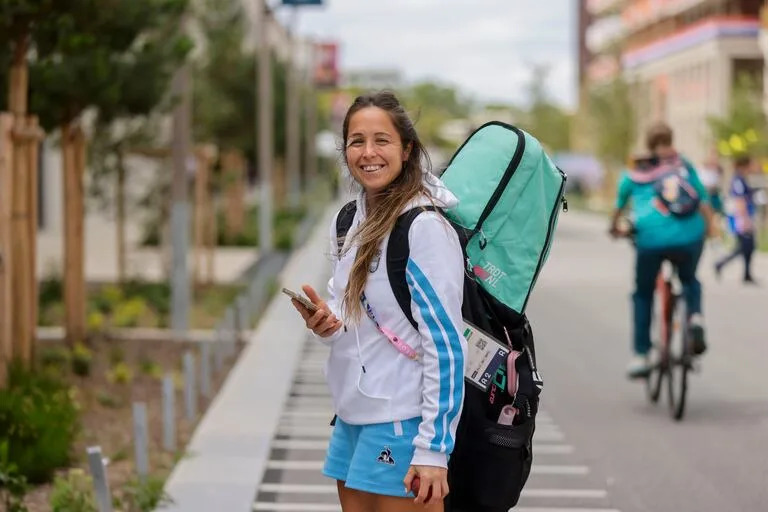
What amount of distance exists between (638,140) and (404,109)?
73633 millimetres

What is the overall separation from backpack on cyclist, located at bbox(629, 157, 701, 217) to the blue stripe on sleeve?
656 centimetres

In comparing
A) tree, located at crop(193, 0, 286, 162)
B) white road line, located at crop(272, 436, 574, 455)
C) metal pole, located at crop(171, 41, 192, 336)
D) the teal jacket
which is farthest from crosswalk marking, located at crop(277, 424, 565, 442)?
tree, located at crop(193, 0, 286, 162)

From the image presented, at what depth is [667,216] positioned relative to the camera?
10500 millimetres

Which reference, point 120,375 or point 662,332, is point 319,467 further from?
point 120,375

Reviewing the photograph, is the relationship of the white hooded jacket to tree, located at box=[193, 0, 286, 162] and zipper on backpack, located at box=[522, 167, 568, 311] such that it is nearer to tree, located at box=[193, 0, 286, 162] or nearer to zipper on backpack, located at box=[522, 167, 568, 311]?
zipper on backpack, located at box=[522, 167, 568, 311]

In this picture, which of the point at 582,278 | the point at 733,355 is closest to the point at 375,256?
the point at 733,355

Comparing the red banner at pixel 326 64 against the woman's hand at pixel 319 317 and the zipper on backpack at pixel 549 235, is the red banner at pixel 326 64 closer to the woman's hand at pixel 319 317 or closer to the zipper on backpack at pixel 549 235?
the zipper on backpack at pixel 549 235

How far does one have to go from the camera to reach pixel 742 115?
153 feet

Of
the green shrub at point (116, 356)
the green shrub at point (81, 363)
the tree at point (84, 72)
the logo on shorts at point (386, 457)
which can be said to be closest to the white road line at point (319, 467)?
the tree at point (84, 72)

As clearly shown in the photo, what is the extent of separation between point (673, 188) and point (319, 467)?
2.95 meters

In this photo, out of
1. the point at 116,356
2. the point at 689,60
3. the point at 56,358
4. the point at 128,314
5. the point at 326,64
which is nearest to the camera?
the point at 56,358

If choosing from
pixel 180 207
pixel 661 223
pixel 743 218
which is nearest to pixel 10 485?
pixel 661 223

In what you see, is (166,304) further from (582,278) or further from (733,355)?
(582,278)

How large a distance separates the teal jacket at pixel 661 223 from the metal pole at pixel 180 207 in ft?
19.9
